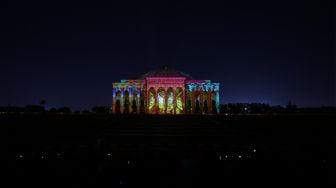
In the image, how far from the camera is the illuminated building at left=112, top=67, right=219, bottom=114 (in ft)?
200

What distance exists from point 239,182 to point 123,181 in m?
2.80

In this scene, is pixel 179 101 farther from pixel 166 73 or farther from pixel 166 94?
pixel 166 73

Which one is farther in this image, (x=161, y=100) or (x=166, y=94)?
(x=161, y=100)

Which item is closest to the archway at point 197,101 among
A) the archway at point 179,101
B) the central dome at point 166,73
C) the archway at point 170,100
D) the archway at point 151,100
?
the archway at point 179,101

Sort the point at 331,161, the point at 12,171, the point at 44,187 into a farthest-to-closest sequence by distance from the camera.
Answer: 1. the point at 331,161
2. the point at 12,171
3. the point at 44,187

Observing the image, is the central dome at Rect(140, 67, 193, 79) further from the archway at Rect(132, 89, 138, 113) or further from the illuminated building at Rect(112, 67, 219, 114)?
the archway at Rect(132, 89, 138, 113)

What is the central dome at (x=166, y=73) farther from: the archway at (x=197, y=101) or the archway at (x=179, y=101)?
the archway at (x=197, y=101)

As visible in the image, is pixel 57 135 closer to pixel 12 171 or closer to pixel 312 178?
pixel 12 171

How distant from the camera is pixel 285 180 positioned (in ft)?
29.5

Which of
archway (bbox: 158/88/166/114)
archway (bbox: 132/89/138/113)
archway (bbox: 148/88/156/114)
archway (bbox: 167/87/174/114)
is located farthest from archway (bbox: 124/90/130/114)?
archway (bbox: 167/87/174/114)

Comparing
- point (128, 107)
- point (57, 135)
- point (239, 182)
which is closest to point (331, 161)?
point (239, 182)

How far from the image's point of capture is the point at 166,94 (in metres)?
61.8


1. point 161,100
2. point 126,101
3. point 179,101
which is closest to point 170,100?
point 179,101

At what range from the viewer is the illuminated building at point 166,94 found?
60.9 m
